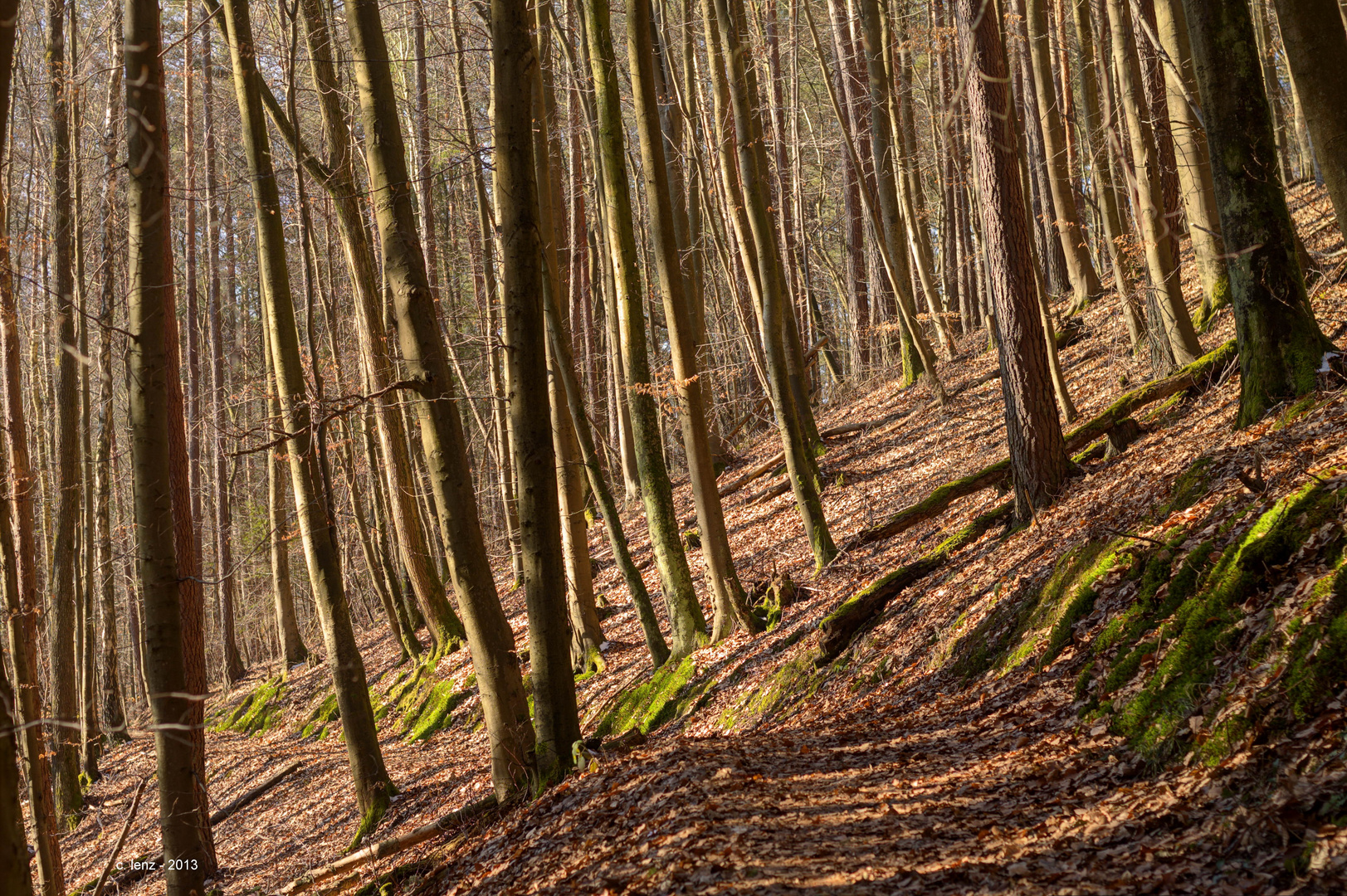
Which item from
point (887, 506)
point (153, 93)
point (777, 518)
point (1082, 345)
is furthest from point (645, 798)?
point (1082, 345)

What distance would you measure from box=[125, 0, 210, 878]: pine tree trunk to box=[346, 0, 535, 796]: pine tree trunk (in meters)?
1.46

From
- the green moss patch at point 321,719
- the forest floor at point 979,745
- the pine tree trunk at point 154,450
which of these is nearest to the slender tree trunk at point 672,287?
the forest floor at point 979,745

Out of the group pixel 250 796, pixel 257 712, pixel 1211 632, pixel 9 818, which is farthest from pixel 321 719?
pixel 1211 632

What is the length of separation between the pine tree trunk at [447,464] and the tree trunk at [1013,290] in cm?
496

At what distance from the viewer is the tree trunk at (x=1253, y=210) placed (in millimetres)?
6102

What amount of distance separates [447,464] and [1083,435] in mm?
6455

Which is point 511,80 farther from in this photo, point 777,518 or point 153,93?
point 777,518

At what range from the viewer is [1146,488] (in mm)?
7176

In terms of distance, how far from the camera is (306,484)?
872cm

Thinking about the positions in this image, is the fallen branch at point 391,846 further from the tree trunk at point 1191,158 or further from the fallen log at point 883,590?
the tree trunk at point 1191,158

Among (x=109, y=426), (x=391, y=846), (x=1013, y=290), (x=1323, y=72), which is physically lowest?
(x=391, y=846)

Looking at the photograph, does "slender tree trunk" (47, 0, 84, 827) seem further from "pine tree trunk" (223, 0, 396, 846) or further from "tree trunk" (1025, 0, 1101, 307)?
"tree trunk" (1025, 0, 1101, 307)

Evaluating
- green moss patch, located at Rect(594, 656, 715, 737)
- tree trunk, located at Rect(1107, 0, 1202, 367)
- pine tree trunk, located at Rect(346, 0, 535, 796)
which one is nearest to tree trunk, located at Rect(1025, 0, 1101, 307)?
tree trunk, located at Rect(1107, 0, 1202, 367)

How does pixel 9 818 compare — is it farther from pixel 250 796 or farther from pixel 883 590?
pixel 250 796
